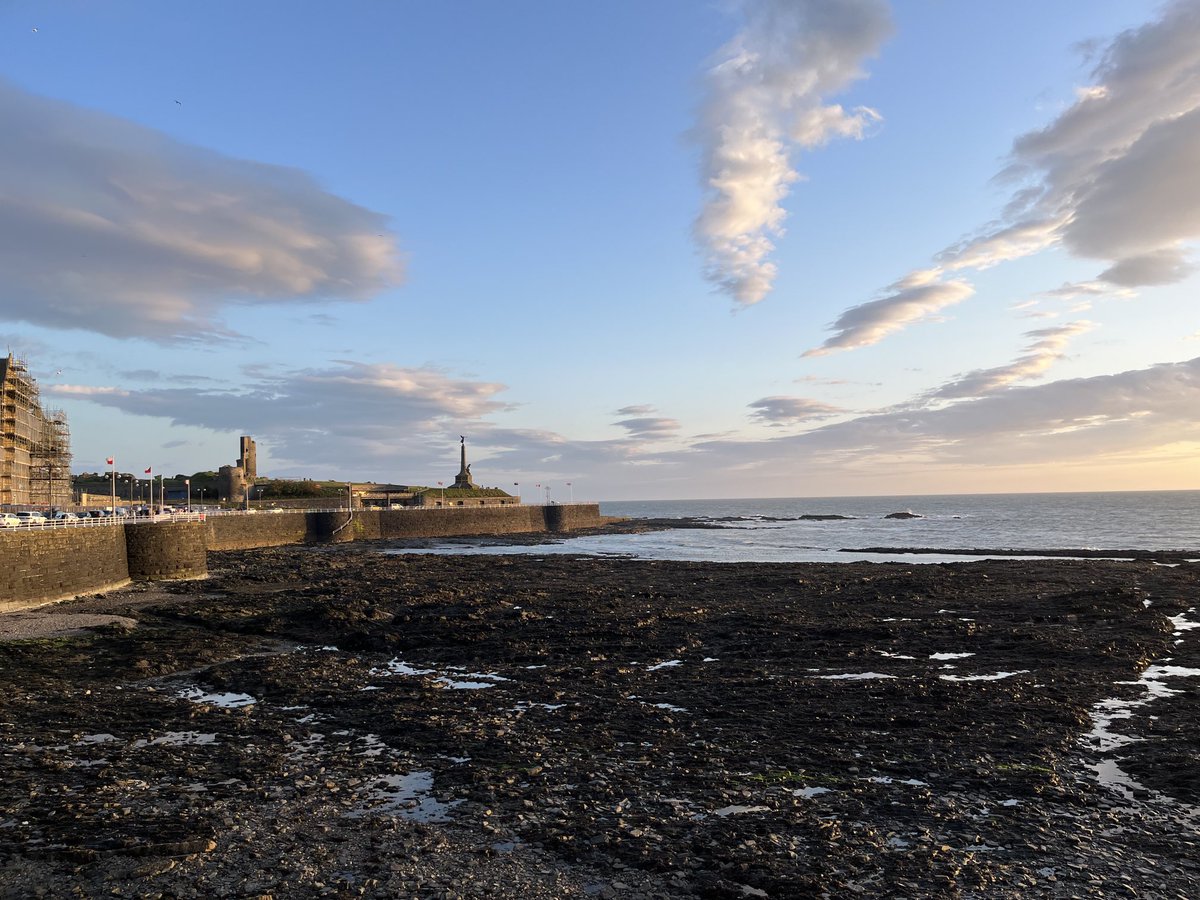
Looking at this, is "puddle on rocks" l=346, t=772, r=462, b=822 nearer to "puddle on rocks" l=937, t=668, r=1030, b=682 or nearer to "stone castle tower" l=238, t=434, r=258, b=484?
"puddle on rocks" l=937, t=668, r=1030, b=682

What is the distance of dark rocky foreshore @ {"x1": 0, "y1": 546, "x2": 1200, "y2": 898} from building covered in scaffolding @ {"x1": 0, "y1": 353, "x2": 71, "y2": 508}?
82.7 meters

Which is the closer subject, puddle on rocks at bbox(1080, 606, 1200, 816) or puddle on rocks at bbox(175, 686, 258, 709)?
puddle on rocks at bbox(1080, 606, 1200, 816)

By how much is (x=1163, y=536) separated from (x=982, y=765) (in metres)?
96.1

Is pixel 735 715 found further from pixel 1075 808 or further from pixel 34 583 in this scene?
pixel 34 583

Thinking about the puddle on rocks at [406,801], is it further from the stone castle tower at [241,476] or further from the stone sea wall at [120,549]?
the stone castle tower at [241,476]

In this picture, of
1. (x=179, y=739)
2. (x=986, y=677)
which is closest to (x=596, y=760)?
(x=179, y=739)

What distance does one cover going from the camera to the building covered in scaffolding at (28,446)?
92250mm

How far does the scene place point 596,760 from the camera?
13.8 meters

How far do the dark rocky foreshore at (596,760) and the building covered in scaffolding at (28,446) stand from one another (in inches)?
3257

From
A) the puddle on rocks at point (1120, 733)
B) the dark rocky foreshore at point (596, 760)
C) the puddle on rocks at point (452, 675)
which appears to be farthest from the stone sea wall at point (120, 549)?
the puddle on rocks at point (1120, 733)

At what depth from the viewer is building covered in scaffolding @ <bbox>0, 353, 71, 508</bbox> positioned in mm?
92250

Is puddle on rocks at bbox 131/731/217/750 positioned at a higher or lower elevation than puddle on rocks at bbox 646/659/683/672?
higher

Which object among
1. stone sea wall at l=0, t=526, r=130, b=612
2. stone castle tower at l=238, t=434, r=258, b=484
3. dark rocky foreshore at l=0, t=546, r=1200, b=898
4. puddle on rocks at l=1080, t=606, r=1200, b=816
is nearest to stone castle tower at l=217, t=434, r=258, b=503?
stone castle tower at l=238, t=434, r=258, b=484

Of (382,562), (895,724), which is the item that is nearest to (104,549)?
(382,562)
